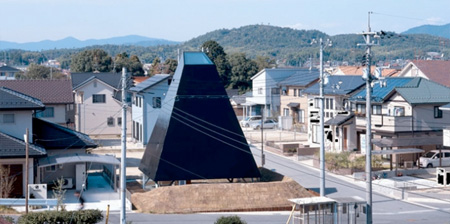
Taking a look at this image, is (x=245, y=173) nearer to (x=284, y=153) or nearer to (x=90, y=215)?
(x=90, y=215)

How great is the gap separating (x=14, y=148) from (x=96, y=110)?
87.9 feet

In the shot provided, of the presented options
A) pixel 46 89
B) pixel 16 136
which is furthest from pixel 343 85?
pixel 16 136

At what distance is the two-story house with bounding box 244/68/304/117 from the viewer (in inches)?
2571

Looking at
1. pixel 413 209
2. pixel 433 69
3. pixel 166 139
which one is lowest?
pixel 413 209

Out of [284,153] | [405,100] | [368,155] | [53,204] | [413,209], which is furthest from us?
[284,153]

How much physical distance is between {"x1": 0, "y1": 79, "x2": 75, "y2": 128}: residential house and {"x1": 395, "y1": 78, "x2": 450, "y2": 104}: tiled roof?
23304 mm

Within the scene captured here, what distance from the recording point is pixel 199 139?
29.2 metres

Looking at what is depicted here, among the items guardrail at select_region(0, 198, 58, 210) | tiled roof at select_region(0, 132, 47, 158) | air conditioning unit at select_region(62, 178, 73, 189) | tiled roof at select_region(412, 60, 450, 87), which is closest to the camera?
guardrail at select_region(0, 198, 58, 210)

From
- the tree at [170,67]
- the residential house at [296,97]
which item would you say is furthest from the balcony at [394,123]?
the tree at [170,67]

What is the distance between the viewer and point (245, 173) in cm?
2930

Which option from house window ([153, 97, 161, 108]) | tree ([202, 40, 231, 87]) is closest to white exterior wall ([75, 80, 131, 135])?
house window ([153, 97, 161, 108])

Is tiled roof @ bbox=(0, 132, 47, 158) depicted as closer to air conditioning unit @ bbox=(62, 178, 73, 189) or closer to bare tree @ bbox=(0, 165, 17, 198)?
bare tree @ bbox=(0, 165, 17, 198)

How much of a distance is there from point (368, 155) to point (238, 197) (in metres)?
9.30

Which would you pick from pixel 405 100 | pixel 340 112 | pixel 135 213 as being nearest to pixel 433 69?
pixel 340 112
